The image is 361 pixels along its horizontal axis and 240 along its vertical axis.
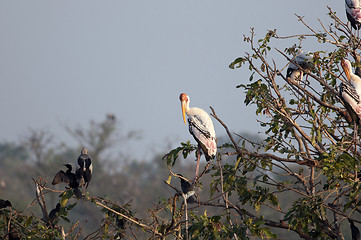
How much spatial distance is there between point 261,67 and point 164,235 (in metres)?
2.05

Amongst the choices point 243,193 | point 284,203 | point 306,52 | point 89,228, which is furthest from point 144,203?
point 243,193

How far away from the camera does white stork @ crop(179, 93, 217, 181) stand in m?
5.68

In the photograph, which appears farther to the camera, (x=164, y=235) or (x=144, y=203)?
(x=144, y=203)

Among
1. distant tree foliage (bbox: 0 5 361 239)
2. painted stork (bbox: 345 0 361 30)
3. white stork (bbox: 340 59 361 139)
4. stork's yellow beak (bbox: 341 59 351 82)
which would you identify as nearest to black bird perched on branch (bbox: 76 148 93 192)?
distant tree foliage (bbox: 0 5 361 239)

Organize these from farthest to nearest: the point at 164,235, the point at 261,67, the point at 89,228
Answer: the point at 89,228
the point at 261,67
the point at 164,235

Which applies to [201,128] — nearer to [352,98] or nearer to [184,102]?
[184,102]

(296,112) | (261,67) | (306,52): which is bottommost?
(296,112)

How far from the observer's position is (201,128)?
5.91m

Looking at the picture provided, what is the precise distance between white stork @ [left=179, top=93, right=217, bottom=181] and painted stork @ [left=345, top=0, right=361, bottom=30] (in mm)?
2603

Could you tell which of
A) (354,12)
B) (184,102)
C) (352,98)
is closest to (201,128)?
(184,102)

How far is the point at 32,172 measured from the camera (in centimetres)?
2656

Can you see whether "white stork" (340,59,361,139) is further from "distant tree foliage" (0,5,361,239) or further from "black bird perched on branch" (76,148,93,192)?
"black bird perched on branch" (76,148,93,192)

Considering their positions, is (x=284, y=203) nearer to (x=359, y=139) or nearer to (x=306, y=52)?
(x=306, y=52)

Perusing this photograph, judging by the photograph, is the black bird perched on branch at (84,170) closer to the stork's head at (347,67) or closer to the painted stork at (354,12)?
the stork's head at (347,67)
